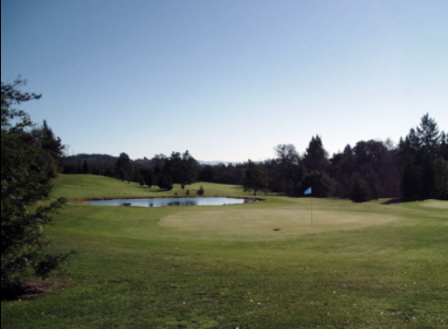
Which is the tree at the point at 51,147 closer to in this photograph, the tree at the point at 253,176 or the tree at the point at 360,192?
the tree at the point at 253,176

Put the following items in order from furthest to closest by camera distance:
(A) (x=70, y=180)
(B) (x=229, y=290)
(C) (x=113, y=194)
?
(A) (x=70, y=180) < (C) (x=113, y=194) < (B) (x=229, y=290)

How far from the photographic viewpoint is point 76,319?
6.45m

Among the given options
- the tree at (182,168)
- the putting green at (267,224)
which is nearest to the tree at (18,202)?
the putting green at (267,224)

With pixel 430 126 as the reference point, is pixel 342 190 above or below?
A: below

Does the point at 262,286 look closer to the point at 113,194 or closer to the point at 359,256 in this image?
the point at 359,256

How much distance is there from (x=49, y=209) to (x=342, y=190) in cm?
9003

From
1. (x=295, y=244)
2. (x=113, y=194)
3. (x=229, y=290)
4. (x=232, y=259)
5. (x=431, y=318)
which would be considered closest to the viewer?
(x=431, y=318)

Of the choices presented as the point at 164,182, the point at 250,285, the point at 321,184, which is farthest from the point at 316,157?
the point at 250,285

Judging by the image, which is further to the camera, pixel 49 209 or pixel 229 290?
pixel 229 290

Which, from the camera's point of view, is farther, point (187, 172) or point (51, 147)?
point (187, 172)

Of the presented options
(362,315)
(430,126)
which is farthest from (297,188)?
(362,315)

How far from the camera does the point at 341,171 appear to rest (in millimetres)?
99438

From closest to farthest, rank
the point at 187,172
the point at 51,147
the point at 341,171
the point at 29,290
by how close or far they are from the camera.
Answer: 1. the point at 29,290
2. the point at 51,147
3. the point at 187,172
4. the point at 341,171

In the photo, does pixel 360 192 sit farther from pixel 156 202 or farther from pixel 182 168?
pixel 182 168
